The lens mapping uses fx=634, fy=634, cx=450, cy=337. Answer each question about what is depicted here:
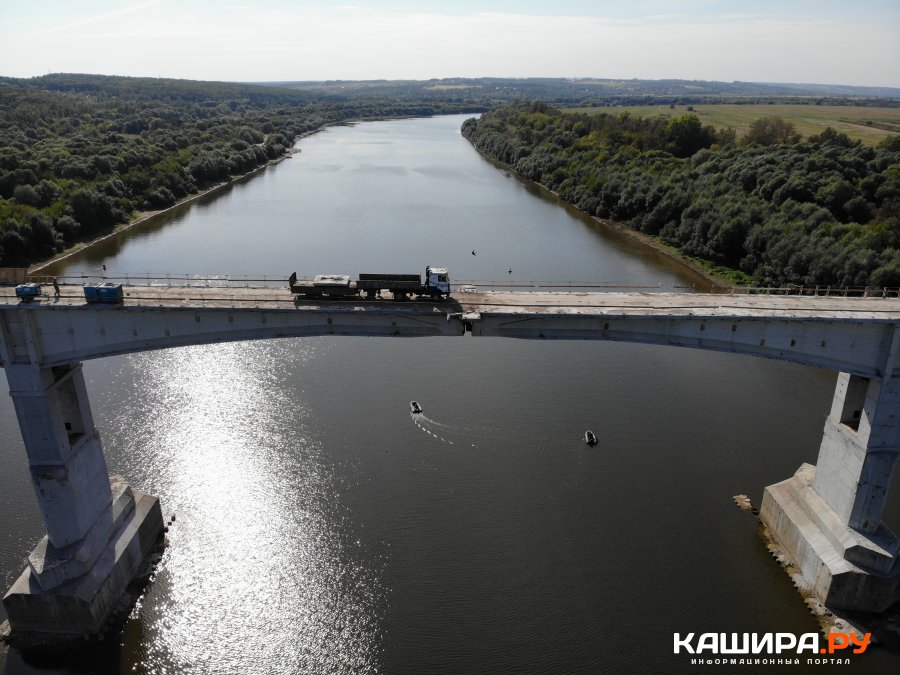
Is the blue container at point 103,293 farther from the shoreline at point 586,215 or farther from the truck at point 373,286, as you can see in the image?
the shoreline at point 586,215

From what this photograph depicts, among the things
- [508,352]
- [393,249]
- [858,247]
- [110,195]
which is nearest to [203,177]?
[110,195]

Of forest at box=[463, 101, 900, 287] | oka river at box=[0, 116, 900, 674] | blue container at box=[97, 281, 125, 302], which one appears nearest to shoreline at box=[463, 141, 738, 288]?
forest at box=[463, 101, 900, 287]

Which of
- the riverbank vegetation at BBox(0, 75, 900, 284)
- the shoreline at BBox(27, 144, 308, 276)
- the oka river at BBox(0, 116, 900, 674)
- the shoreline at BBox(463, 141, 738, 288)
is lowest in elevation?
the oka river at BBox(0, 116, 900, 674)

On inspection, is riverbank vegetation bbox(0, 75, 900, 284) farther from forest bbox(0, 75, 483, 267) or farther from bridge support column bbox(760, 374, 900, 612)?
bridge support column bbox(760, 374, 900, 612)

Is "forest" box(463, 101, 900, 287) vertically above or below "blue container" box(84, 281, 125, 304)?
below

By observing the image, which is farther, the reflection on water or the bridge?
the reflection on water

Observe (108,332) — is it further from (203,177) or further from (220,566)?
(203,177)

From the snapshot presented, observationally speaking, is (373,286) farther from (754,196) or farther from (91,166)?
(91,166)

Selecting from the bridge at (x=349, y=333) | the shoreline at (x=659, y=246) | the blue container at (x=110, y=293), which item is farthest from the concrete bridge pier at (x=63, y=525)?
the shoreline at (x=659, y=246)
